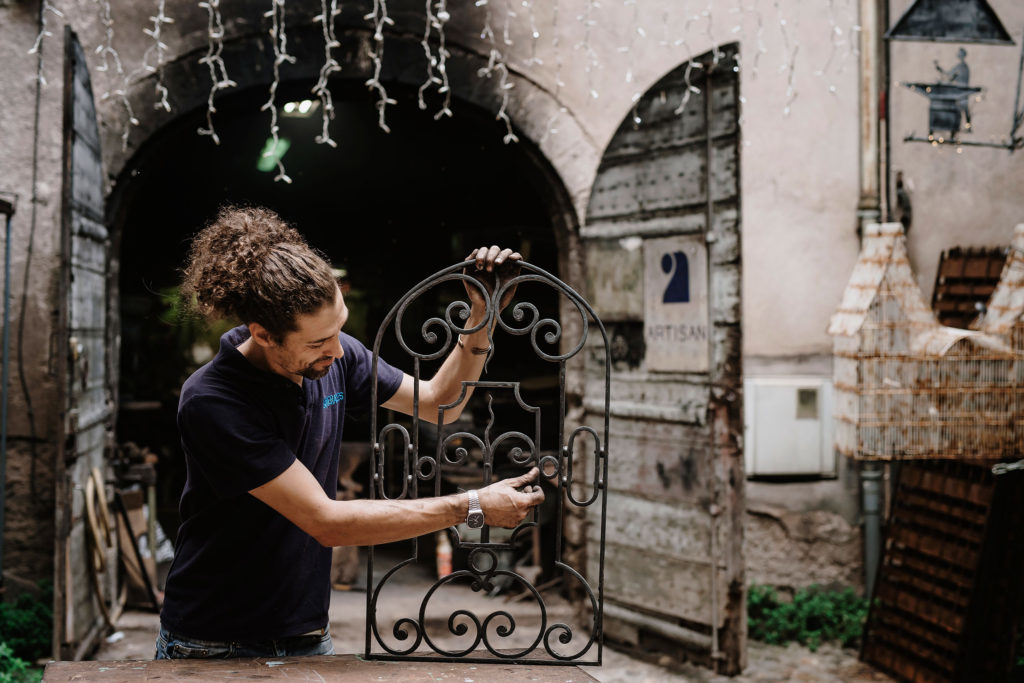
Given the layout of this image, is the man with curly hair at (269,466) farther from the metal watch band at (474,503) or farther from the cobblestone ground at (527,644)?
the cobblestone ground at (527,644)

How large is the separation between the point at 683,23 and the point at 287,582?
408cm

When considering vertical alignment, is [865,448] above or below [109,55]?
below

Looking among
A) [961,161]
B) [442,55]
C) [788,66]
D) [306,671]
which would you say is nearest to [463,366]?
[306,671]

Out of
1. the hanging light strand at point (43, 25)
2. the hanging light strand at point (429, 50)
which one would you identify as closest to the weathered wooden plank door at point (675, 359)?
the hanging light strand at point (429, 50)

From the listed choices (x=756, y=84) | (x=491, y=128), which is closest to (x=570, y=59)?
(x=491, y=128)

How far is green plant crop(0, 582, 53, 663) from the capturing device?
13.6ft

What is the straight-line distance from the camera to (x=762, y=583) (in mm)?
5090

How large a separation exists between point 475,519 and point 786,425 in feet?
11.4

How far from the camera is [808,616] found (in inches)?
193

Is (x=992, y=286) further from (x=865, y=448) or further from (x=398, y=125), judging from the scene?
(x=398, y=125)

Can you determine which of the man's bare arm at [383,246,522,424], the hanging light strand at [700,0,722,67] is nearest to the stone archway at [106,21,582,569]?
the hanging light strand at [700,0,722,67]

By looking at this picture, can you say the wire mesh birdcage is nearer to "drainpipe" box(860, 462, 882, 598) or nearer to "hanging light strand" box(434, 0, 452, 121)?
"drainpipe" box(860, 462, 882, 598)

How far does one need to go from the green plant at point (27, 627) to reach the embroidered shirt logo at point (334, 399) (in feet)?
9.40

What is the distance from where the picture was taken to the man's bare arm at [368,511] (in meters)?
1.96
